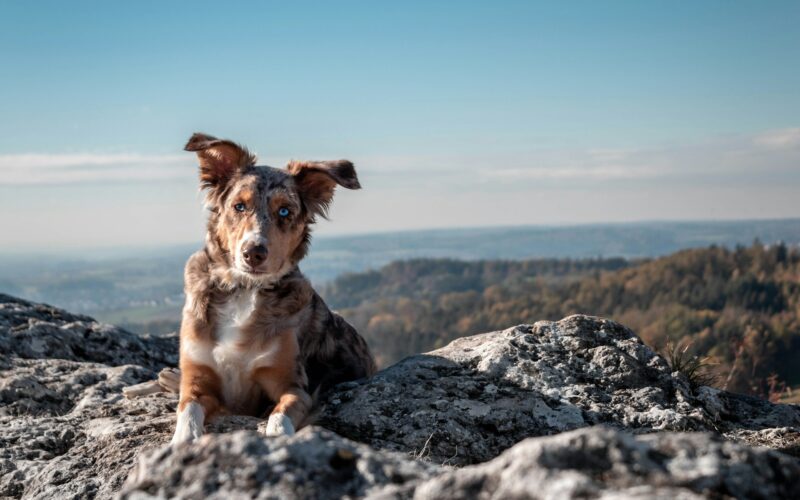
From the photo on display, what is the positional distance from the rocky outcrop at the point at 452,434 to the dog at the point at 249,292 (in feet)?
1.72

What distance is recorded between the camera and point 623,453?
2.74m

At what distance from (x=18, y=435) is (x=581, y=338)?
5695 millimetres

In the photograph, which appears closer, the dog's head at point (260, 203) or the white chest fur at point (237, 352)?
the dog's head at point (260, 203)

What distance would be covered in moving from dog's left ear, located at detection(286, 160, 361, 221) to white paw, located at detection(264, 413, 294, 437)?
2559mm

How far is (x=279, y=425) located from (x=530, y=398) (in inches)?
93.6

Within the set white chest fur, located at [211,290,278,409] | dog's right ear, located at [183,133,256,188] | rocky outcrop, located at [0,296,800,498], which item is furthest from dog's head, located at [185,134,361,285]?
rocky outcrop, located at [0,296,800,498]

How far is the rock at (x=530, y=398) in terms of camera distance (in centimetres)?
636

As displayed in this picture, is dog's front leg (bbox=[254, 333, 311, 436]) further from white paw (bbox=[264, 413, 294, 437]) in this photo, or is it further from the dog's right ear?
the dog's right ear

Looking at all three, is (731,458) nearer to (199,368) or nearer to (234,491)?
(234,491)

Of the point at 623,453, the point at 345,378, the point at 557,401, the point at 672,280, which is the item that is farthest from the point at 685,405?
the point at 672,280

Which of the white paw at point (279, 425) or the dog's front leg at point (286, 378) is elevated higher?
the dog's front leg at point (286, 378)

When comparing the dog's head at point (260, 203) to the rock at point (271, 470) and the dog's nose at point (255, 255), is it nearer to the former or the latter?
the dog's nose at point (255, 255)

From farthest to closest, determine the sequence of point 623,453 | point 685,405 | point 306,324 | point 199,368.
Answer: point 306,324
point 199,368
point 685,405
point 623,453

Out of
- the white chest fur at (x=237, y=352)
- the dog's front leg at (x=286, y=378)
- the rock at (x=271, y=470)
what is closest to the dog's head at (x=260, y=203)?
the white chest fur at (x=237, y=352)
